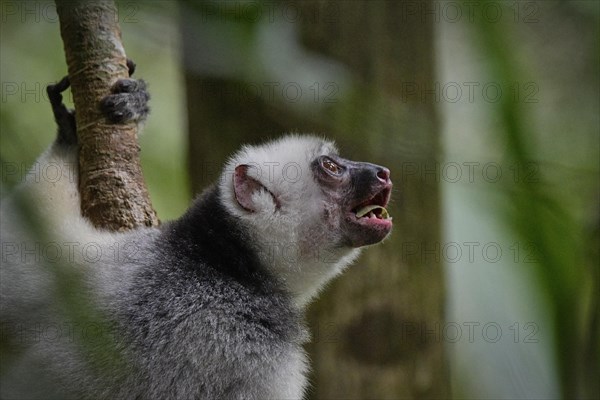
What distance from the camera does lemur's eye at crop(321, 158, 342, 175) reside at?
4.08 metres

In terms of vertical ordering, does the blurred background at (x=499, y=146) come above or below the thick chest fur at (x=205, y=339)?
above

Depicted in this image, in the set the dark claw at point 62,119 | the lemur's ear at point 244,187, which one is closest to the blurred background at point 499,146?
the lemur's ear at point 244,187

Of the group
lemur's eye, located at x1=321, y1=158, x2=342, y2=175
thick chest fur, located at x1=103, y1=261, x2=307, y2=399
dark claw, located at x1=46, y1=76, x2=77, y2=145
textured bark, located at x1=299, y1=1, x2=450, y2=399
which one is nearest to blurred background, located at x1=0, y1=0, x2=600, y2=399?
thick chest fur, located at x1=103, y1=261, x2=307, y2=399

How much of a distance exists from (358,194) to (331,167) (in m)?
0.24

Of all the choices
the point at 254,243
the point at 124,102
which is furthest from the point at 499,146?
the point at 124,102

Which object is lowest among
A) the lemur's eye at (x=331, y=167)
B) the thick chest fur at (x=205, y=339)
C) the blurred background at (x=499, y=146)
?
the thick chest fur at (x=205, y=339)

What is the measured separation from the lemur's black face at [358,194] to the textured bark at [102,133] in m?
1.05

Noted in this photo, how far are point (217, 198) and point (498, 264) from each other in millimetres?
3025

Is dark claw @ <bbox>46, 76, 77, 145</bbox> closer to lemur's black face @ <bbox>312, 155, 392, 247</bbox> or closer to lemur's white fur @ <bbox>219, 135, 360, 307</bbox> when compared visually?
lemur's white fur @ <bbox>219, 135, 360, 307</bbox>

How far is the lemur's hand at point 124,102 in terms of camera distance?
12.8ft

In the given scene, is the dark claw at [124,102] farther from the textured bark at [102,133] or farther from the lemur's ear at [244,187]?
the lemur's ear at [244,187]

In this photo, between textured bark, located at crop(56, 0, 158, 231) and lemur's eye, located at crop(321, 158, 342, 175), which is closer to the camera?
textured bark, located at crop(56, 0, 158, 231)

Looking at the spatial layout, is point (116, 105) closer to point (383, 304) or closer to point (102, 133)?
point (102, 133)

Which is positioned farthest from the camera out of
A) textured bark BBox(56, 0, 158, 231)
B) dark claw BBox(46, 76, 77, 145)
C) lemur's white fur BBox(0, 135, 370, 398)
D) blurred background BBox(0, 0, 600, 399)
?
dark claw BBox(46, 76, 77, 145)
